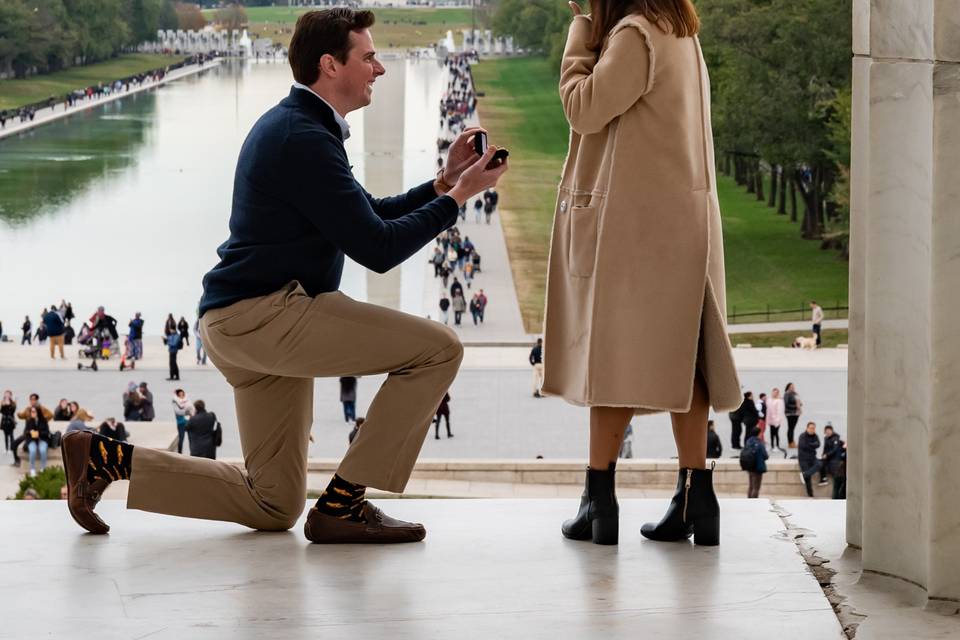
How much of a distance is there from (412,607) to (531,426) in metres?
20.1

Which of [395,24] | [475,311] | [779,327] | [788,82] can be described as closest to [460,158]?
[475,311]

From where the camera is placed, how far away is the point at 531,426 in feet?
78.6

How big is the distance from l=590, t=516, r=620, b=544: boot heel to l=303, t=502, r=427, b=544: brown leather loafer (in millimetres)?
477

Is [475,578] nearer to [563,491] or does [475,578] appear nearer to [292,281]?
[292,281]

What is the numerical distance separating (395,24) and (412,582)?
6029 inches

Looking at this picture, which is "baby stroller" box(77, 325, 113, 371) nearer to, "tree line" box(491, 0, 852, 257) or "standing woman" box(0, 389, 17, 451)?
"standing woman" box(0, 389, 17, 451)

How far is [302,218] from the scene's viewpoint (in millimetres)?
4371

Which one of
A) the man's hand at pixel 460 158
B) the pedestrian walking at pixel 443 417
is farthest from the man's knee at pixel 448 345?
the pedestrian walking at pixel 443 417

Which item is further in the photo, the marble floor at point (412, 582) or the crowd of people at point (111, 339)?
the crowd of people at point (111, 339)

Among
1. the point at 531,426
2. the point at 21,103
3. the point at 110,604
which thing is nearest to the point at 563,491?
the point at 531,426

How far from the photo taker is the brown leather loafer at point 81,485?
178 inches

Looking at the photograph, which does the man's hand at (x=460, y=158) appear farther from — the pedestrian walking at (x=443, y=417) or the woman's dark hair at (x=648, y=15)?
the pedestrian walking at (x=443, y=417)

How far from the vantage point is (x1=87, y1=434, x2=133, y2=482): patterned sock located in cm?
454

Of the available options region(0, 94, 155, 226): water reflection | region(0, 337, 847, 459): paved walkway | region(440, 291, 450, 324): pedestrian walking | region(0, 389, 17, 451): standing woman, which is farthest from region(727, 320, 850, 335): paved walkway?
region(0, 94, 155, 226): water reflection
